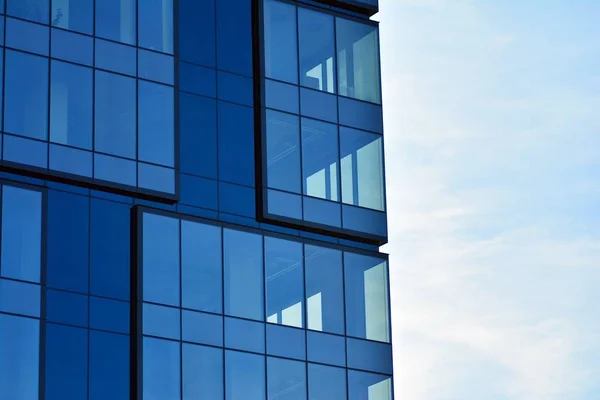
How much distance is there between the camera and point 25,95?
50281mm

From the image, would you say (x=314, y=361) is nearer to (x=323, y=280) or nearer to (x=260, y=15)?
(x=323, y=280)

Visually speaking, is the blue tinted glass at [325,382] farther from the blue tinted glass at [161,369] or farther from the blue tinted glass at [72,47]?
the blue tinted glass at [72,47]

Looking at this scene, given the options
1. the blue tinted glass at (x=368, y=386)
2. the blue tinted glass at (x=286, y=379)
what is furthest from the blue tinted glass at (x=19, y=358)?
the blue tinted glass at (x=368, y=386)

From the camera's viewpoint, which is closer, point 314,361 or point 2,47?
point 2,47

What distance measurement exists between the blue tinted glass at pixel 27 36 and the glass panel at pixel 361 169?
11.3 m

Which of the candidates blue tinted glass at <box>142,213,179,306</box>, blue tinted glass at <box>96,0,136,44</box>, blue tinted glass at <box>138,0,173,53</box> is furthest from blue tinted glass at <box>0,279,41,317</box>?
blue tinted glass at <box>138,0,173,53</box>

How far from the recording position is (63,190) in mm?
50062

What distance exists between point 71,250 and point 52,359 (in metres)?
3.42

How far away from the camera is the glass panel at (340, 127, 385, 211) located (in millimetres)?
56719

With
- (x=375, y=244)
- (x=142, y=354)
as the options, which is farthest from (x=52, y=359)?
(x=375, y=244)

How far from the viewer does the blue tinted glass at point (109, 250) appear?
1961 inches

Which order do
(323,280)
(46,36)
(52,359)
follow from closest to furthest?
(52,359) < (46,36) < (323,280)

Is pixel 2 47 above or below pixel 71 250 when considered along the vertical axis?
above

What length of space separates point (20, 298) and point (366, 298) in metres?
13.0
